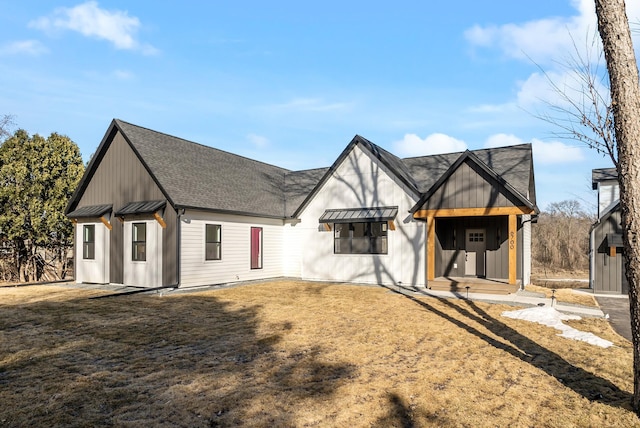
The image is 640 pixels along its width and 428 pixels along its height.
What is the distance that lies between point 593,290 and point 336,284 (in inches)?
433

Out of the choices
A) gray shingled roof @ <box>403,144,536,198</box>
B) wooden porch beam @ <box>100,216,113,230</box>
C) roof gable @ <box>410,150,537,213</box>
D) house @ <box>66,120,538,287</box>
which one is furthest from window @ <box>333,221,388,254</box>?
wooden porch beam @ <box>100,216,113,230</box>

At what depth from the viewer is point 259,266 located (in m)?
18.7

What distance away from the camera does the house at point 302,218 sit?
14.9 m

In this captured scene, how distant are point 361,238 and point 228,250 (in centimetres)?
582

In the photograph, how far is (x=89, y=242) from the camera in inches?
691

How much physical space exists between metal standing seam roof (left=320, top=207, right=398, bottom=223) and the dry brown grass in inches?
243

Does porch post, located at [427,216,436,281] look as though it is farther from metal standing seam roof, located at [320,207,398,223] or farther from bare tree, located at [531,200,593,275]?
bare tree, located at [531,200,593,275]

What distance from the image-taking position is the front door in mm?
16984

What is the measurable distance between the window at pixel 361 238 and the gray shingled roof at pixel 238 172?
2.36m

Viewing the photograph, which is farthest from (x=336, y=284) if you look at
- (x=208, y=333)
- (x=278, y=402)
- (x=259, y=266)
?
(x=278, y=402)

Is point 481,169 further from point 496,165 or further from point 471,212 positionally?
point 496,165

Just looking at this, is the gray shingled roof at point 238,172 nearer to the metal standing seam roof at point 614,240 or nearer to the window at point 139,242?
the window at point 139,242

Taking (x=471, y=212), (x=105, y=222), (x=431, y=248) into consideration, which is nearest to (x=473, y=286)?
(x=431, y=248)

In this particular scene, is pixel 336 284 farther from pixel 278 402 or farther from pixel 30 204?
pixel 30 204
